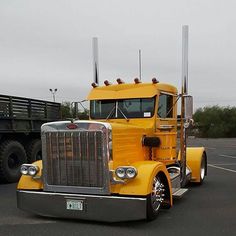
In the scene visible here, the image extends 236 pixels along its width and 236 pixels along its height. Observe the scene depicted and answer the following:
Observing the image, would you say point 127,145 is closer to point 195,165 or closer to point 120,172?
point 120,172

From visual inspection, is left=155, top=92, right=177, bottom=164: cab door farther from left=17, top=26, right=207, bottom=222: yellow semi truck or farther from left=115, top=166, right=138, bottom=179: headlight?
left=115, top=166, right=138, bottom=179: headlight

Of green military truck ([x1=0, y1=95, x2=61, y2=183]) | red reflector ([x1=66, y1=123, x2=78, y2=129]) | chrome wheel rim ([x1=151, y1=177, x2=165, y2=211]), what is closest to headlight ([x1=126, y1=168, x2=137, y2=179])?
chrome wheel rim ([x1=151, y1=177, x2=165, y2=211])

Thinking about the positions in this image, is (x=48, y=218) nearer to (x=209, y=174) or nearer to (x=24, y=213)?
(x=24, y=213)

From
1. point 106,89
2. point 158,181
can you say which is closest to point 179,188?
point 158,181

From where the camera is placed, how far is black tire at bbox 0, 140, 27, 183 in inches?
482

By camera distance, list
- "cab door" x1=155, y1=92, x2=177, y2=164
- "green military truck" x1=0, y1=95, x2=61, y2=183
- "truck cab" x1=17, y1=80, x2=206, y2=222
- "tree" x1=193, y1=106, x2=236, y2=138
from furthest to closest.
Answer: "tree" x1=193, y1=106, x2=236, y2=138 → "green military truck" x1=0, y1=95, x2=61, y2=183 → "cab door" x1=155, y1=92, x2=177, y2=164 → "truck cab" x1=17, y1=80, x2=206, y2=222

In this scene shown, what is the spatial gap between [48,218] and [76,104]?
240cm

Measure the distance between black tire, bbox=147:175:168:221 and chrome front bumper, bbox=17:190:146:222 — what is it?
0.58 feet

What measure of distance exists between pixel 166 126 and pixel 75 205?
9.38 ft

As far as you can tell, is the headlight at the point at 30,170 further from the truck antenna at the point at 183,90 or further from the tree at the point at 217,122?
the tree at the point at 217,122

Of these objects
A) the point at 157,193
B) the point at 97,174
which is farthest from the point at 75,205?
the point at 157,193

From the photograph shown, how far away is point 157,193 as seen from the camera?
7484 millimetres

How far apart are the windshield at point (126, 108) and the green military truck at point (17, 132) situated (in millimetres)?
4288

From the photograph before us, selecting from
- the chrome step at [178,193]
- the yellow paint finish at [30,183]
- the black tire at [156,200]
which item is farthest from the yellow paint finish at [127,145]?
the yellow paint finish at [30,183]
